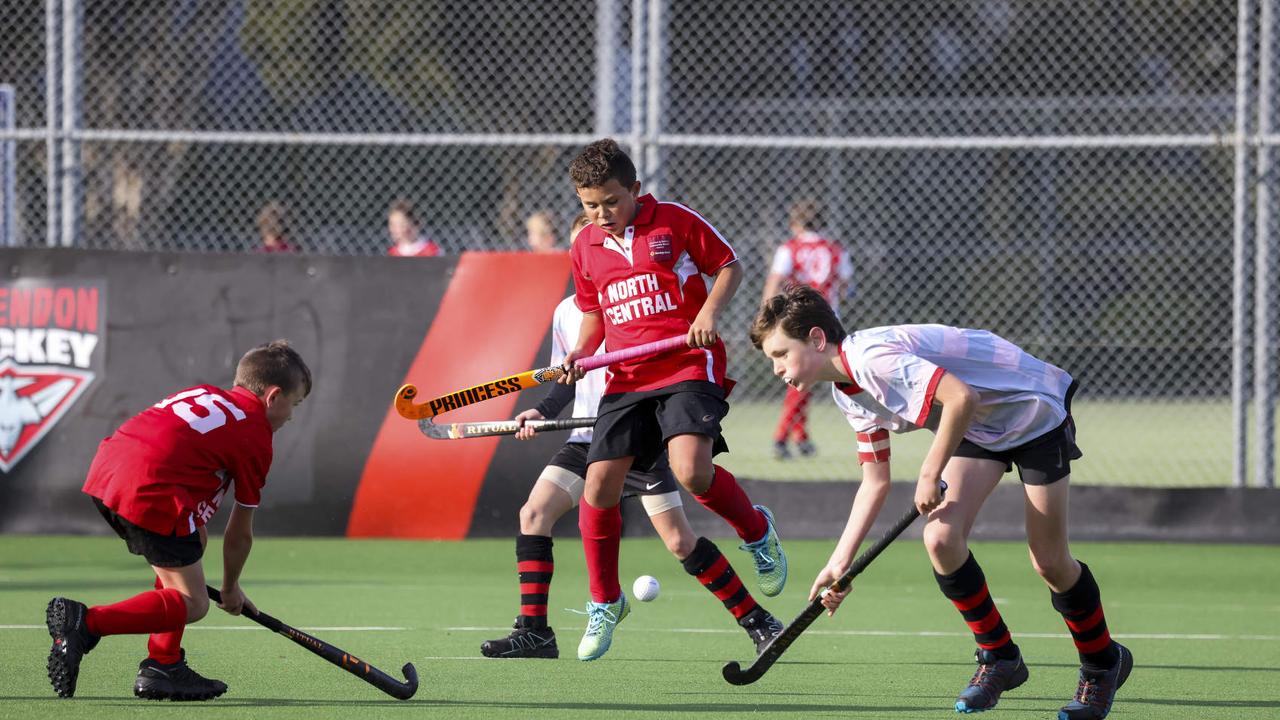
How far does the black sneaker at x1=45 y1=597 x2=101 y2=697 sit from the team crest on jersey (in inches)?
175

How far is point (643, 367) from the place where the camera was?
5.57m

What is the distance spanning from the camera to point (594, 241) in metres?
5.68

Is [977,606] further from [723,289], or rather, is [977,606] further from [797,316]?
[723,289]

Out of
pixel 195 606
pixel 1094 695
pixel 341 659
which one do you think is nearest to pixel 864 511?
pixel 1094 695

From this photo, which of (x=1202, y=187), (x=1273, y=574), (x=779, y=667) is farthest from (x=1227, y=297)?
(x=779, y=667)

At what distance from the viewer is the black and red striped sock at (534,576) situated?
5746 mm

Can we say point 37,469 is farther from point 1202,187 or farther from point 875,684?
point 1202,187

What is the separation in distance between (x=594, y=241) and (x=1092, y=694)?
2.22 meters

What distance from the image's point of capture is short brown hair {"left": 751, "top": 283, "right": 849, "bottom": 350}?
15.0ft

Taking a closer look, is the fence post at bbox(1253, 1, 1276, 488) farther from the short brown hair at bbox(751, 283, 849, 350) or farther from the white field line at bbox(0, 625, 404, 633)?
the white field line at bbox(0, 625, 404, 633)

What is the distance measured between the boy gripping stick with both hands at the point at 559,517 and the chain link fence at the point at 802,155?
526 centimetres

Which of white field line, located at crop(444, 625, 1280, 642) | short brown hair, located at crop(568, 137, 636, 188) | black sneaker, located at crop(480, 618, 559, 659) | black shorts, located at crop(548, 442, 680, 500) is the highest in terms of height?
short brown hair, located at crop(568, 137, 636, 188)

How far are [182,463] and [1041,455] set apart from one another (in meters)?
2.38

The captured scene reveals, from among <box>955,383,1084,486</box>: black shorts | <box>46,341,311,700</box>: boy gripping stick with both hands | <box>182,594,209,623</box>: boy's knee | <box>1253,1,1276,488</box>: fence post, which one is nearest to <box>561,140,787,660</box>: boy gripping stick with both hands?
<box>955,383,1084,486</box>: black shorts
